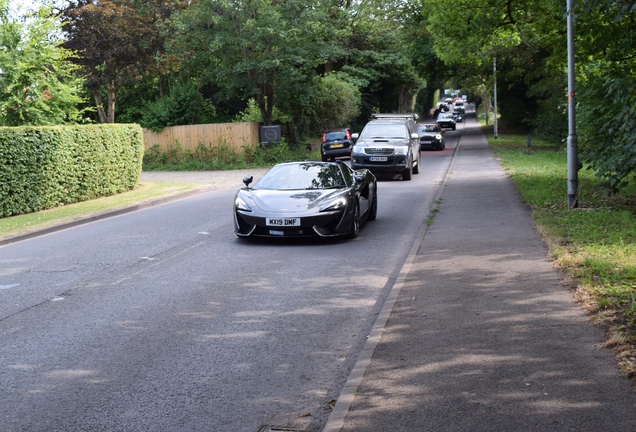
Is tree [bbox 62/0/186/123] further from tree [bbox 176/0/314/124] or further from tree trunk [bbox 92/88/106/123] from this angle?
tree [bbox 176/0/314/124]

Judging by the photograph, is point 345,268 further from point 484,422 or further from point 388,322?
point 484,422

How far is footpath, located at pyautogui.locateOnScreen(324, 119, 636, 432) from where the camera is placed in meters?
4.43

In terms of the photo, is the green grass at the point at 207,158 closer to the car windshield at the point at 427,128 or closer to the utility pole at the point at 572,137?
the car windshield at the point at 427,128

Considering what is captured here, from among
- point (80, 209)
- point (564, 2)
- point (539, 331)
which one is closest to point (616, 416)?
point (539, 331)

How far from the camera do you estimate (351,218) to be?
12.1 metres

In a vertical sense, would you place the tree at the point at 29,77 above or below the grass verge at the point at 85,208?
above

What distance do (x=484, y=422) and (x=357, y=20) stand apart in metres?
49.9

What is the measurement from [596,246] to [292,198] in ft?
16.0

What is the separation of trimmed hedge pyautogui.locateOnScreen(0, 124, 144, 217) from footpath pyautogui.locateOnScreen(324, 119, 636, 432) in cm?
1182

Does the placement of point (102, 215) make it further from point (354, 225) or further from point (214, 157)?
point (214, 157)

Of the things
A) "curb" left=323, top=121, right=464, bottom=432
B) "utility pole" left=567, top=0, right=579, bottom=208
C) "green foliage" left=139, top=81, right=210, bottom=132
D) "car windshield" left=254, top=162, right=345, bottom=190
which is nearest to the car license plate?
"car windshield" left=254, top=162, right=345, bottom=190

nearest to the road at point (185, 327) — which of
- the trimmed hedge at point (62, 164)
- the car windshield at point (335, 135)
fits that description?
the trimmed hedge at point (62, 164)

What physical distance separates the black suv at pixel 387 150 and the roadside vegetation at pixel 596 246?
13.3ft

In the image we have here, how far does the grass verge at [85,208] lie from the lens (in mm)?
15656
